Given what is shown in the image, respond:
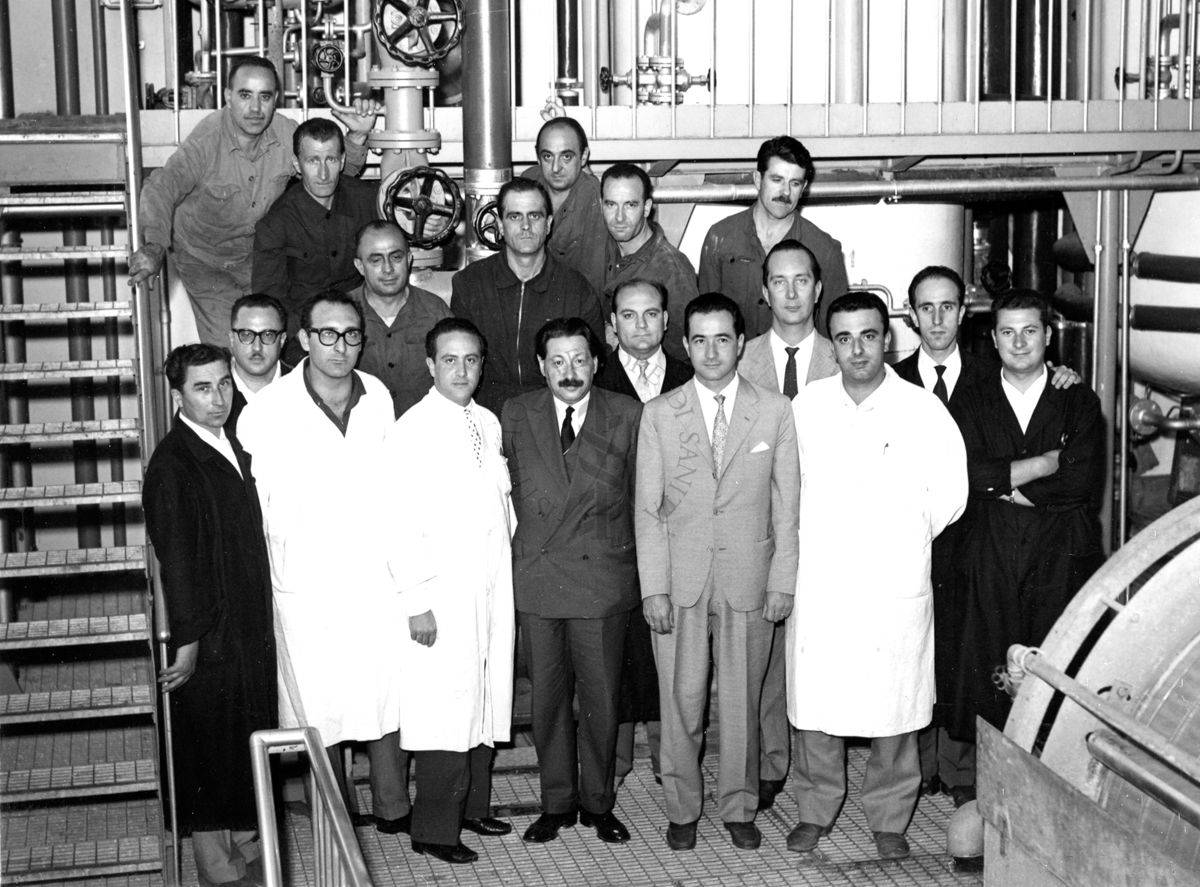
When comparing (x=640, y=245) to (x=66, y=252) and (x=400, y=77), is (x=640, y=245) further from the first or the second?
(x=66, y=252)

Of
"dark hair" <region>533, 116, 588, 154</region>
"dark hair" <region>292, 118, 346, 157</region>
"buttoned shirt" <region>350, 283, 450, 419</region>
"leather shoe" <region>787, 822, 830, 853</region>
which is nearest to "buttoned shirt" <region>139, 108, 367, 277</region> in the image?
"dark hair" <region>292, 118, 346, 157</region>

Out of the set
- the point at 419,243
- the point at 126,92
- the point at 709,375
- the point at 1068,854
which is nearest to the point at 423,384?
the point at 419,243

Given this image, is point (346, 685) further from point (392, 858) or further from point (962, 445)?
point (962, 445)

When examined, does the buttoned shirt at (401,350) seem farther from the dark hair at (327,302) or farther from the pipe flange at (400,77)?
the pipe flange at (400,77)

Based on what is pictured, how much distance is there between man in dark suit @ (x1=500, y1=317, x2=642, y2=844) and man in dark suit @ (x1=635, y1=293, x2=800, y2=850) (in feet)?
0.33

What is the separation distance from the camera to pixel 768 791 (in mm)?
5949

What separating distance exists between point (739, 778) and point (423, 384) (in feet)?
6.33

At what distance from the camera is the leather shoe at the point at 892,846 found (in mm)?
5496

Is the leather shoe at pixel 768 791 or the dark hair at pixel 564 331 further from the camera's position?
the leather shoe at pixel 768 791

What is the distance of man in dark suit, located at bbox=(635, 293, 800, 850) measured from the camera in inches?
214

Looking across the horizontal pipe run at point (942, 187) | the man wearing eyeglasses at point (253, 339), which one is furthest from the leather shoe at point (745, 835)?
the horizontal pipe run at point (942, 187)

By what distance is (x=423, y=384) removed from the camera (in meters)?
6.10

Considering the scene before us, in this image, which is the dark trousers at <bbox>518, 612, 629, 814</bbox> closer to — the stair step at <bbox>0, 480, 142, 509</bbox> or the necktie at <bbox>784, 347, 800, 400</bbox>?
the necktie at <bbox>784, 347, 800, 400</bbox>

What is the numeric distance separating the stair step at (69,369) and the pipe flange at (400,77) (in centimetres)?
179
